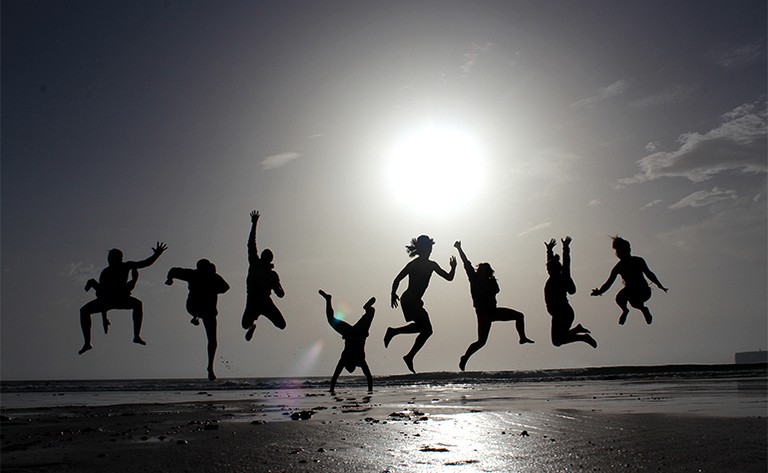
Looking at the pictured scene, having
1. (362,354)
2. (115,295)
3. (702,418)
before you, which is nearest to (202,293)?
(115,295)

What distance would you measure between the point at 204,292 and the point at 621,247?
10057 millimetres

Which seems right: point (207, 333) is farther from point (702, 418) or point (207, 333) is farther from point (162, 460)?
point (702, 418)

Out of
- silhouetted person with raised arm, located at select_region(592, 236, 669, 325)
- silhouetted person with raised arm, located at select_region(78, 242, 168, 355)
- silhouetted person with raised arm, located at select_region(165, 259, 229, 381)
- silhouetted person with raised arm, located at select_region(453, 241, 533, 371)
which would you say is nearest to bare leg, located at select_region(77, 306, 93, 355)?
silhouetted person with raised arm, located at select_region(78, 242, 168, 355)

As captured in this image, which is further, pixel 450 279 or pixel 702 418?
pixel 450 279

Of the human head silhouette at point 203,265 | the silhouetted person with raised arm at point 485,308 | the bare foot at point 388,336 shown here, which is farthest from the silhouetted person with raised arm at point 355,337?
the human head silhouette at point 203,265

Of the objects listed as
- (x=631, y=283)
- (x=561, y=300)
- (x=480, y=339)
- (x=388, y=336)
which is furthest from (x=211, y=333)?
(x=631, y=283)

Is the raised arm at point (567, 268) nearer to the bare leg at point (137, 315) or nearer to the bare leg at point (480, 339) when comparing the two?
the bare leg at point (480, 339)

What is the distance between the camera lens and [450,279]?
14906 millimetres

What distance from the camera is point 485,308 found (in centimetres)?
1520

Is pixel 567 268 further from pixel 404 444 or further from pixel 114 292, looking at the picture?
pixel 114 292

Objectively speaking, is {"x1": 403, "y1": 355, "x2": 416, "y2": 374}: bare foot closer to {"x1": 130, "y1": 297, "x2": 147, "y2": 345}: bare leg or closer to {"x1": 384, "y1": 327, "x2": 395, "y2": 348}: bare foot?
{"x1": 384, "y1": 327, "x2": 395, "y2": 348}: bare foot

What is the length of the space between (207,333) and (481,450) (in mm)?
8727

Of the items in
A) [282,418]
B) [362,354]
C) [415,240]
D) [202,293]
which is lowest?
[282,418]

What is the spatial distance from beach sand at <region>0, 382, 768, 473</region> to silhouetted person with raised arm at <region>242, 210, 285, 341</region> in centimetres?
333
